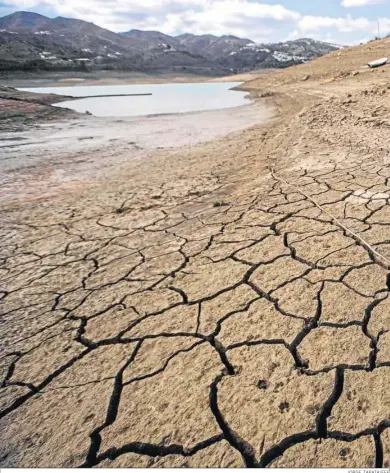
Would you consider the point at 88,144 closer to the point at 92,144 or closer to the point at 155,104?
the point at 92,144

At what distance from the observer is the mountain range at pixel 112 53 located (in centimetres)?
3878

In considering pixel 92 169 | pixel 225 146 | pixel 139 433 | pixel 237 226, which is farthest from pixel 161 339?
pixel 225 146

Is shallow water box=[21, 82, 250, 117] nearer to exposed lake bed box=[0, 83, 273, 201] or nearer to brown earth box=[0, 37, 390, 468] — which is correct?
exposed lake bed box=[0, 83, 273, 201]

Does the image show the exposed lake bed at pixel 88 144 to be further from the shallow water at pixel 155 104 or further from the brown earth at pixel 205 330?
the shallow water at pixel 155 104

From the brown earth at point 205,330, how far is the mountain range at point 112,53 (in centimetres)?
3511

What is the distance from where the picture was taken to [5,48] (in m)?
37.7

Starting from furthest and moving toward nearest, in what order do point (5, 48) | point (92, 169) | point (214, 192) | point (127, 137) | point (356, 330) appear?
point (5, 48) → point (127, 137) → point (92, 169) → point (214, 192) → point (356, 330)

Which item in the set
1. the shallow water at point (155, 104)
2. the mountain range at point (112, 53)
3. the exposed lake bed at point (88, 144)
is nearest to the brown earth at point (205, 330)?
the exposed lake bed at point (88, 144)

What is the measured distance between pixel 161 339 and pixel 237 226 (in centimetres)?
128

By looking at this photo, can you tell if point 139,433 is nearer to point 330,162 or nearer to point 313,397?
point 313,397

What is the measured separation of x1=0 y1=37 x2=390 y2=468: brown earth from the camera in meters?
1.21

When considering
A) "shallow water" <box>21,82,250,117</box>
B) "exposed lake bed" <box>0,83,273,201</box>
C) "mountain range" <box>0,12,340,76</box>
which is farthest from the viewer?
"mountain range" <box>0,12,340,76</box>

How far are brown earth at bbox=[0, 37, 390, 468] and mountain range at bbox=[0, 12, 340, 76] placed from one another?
115 ft

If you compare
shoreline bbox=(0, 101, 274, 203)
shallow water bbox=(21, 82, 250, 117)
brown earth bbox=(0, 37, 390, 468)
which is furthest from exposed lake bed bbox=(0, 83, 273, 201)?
shallow water bbox=(21, 82, 250, 117)
